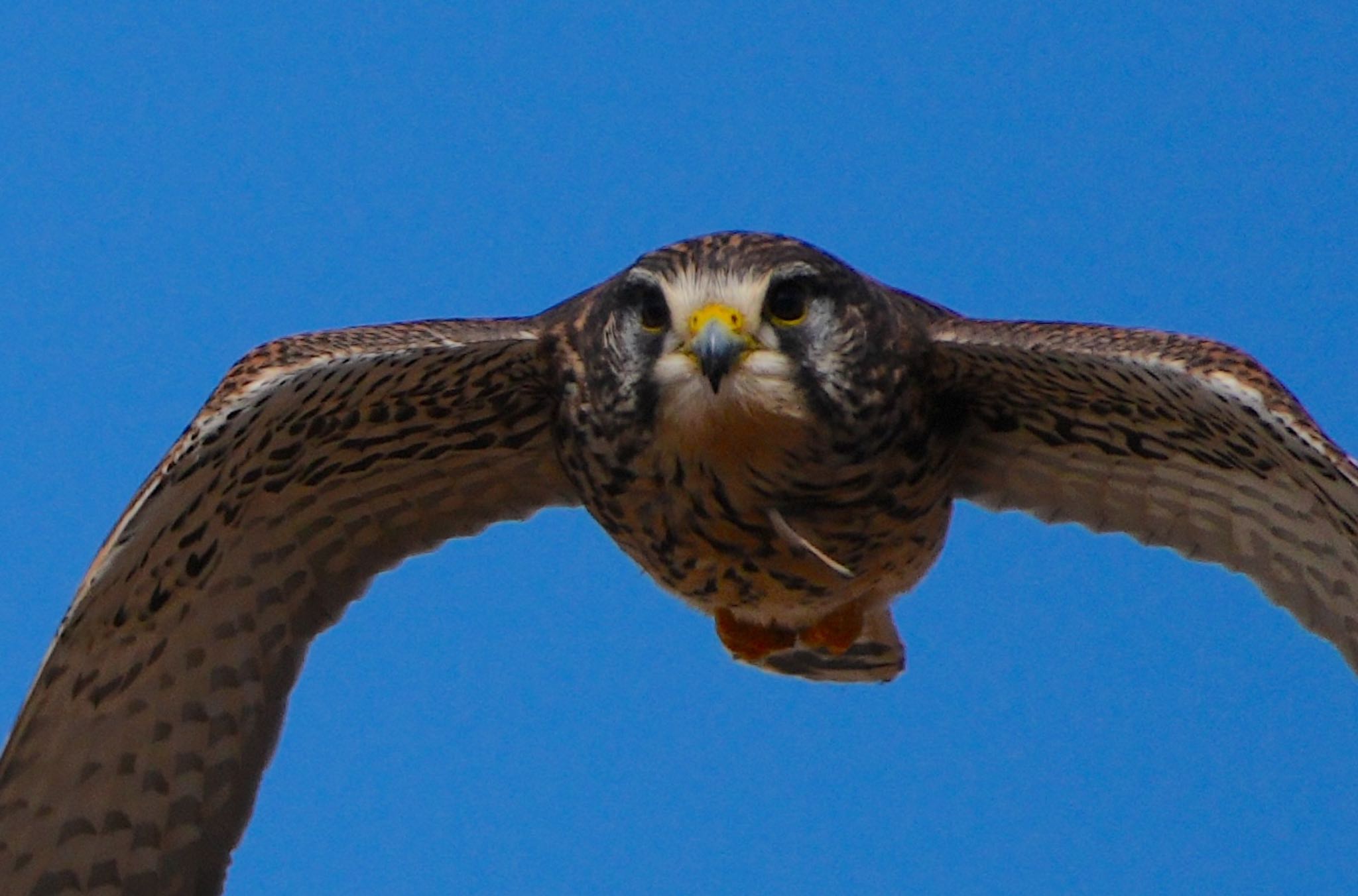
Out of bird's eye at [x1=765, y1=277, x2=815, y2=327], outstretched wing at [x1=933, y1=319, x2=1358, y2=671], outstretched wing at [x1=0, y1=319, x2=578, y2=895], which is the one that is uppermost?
outstretched wing at [x1=933, y1=319, x2=1358, y2=671]

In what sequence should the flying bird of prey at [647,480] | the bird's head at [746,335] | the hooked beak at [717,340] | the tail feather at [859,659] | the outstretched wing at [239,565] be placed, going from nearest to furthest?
1. the hooked beak at [717,340]
2. the bird's head at [746,335]
3. the flying bird of prey at [647,480]
4. the outstretched wing at [239,565]
5. the tail feather at [859,659]

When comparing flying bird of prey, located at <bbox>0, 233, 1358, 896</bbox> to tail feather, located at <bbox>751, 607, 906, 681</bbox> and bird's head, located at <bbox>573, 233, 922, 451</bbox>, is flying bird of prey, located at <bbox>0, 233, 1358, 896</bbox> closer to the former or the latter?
bird's head, located at <bbox>573, 233, 922, 451</bbox>

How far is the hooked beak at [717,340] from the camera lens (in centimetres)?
457

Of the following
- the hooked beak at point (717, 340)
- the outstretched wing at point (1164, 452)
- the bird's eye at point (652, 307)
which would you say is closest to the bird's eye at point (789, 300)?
the hooked beak at point (717, 340)

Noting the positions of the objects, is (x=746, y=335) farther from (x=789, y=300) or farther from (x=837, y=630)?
(x=837, y=630)

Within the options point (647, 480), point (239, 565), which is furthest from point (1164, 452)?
point (239, 565)

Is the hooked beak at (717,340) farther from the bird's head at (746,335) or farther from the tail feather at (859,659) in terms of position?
the tail feather at (859,659)

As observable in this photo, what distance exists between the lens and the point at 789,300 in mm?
4793

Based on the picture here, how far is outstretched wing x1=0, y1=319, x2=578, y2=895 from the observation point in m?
5.14

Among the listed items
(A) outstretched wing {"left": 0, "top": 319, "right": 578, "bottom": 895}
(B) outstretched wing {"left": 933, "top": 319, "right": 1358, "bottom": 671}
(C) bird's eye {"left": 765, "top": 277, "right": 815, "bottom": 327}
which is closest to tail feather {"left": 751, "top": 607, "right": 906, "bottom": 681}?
(B) outstretched wing {"left": 933, "top": 319, "right": 1358, "bottom": 671}

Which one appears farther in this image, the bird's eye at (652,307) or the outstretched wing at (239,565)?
the outstretched wing at (239,565)

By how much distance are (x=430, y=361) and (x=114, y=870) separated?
4.82 ft

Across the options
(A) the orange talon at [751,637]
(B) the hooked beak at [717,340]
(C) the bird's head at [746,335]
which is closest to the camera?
(B) the hooked beak at [717,340]

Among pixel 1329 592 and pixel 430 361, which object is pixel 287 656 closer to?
pixel 430 361
